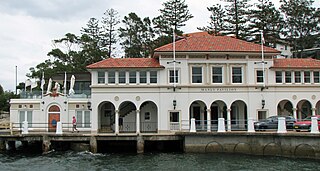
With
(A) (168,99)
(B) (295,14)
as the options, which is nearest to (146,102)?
(A) (168,99)

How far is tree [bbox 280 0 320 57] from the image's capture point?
58719 millimetres

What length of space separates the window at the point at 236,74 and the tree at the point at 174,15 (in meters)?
23.1

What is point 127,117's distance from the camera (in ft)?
124

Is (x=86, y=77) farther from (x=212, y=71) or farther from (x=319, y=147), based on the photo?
(x=319, y=147)

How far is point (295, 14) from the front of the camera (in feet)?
193

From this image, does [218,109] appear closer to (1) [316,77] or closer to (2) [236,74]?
(2) [236,74]

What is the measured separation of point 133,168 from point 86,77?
79.6 feet

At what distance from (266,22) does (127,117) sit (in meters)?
29.8

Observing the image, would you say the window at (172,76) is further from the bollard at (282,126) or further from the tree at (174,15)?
the tree at (174,15)

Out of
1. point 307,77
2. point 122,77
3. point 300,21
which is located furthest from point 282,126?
point 300,21

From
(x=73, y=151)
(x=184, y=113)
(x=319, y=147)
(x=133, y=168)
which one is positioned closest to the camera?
(x=133, y=168)

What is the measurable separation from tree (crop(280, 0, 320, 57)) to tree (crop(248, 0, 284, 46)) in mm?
2174

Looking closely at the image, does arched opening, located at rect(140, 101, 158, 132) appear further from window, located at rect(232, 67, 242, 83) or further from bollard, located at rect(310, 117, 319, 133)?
bollard, located at rect(310, 117, 319, 133)

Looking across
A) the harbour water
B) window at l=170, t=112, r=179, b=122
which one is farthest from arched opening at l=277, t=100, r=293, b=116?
the harbour water
